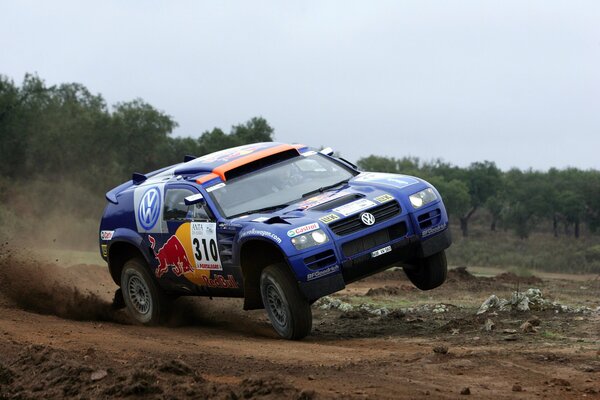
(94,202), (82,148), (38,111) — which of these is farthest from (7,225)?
(38,111)

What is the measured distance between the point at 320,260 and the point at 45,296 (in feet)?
17.2

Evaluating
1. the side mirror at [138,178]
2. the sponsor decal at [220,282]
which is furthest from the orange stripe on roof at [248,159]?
the side mirror at [138,178]

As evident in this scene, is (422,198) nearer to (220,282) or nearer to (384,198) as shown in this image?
(384,198)

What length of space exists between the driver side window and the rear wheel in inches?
→ 102

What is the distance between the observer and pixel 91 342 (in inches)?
385

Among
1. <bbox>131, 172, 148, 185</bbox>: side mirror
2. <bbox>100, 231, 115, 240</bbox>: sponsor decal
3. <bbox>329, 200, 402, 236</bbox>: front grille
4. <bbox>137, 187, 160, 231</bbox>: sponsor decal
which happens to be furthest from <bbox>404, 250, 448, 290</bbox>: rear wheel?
<bbox>100, 231, 115, 240</bbox>: sponsor decal

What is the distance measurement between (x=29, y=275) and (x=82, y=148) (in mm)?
30774

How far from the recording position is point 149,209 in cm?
1209

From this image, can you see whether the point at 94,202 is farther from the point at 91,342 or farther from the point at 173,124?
the point at 91,342

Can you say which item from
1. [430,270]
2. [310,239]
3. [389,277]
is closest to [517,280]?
[389,277]

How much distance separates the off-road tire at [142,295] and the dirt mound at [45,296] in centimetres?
35

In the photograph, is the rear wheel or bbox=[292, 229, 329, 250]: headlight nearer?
bbox=[292, 229, 329, 250]: headlight

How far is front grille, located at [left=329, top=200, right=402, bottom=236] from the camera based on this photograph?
33.2ft

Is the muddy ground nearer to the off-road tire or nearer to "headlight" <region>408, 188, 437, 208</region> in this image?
the off-road tire
